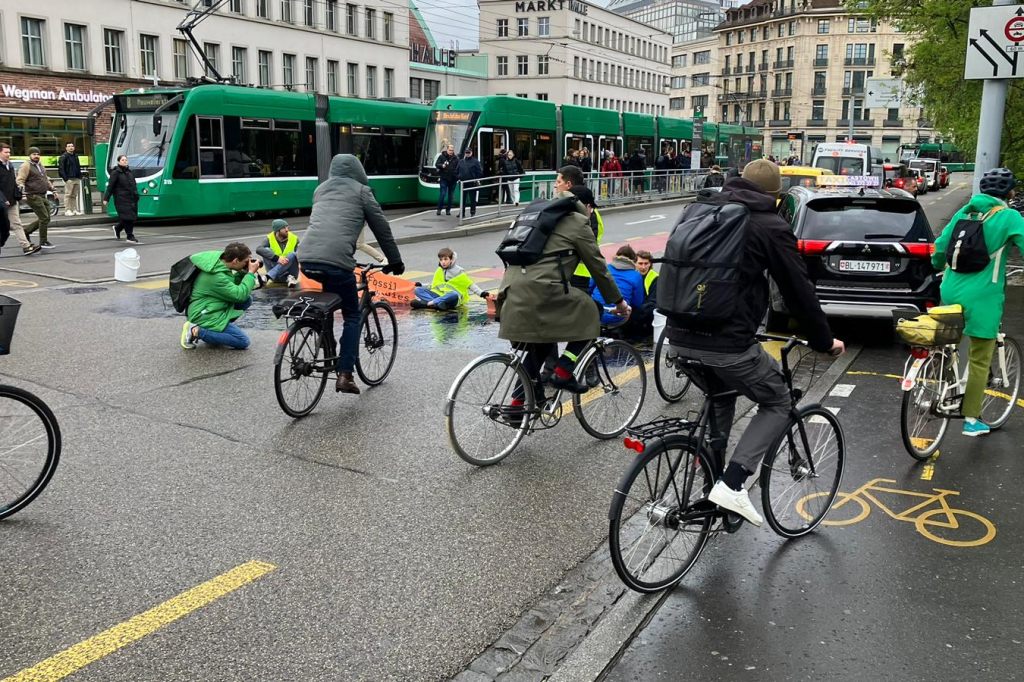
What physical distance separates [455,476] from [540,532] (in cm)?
97

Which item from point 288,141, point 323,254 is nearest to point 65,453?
point 323,254

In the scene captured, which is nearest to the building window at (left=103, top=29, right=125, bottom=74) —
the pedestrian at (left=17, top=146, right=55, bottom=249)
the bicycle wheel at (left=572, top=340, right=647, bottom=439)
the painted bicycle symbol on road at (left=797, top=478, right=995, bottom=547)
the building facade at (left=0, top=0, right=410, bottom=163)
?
the building facade at (left=0, top=0, right=410, bottom=163)

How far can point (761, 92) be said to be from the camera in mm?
126812

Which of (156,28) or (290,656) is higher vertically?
(156,28)

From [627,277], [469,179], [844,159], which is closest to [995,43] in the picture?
[627,277]

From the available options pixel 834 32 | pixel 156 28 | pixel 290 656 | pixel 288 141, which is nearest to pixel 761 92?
pixel 834 32

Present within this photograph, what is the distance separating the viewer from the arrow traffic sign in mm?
10875

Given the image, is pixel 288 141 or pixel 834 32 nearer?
pixel 288 141

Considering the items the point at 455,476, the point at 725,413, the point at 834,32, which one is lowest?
the point at 455,476

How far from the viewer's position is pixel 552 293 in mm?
5598

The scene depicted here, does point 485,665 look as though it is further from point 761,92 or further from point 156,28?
point 761,92

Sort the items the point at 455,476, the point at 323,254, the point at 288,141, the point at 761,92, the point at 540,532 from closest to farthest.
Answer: the point at 540,532 < the point at 455,476 < the point at 323,254 < the point at 288,141 < the point at 761,92

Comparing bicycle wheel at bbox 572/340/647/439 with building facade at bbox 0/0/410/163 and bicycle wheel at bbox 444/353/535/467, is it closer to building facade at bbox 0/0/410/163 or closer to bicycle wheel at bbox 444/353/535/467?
bicycle wheel at bbox 444/353/535/467

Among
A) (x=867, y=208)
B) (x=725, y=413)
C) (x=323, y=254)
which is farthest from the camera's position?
(x=867, y=208)
